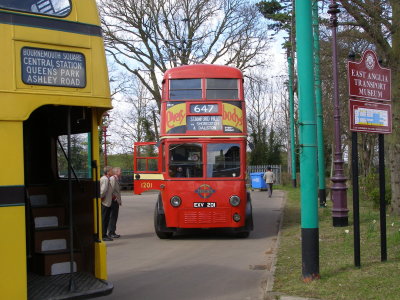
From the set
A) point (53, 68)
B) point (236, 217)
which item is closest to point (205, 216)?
point (236, 217)

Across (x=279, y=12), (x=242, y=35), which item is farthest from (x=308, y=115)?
(x=279, y=12)

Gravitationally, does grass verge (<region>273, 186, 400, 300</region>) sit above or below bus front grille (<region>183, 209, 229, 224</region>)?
below

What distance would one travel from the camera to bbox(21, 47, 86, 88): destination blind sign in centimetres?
554

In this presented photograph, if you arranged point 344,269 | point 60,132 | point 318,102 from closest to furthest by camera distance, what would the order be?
point 60,132 → point 344,269 → point 318,102

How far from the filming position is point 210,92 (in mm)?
13391

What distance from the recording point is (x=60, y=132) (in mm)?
7609

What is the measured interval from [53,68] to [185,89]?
788 cm

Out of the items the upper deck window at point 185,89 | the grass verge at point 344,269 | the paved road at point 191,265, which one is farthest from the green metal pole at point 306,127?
the upper deck window at point 185,89

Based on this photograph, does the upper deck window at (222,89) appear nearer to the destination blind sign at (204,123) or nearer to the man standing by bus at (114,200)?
the destination blind sign at (204,123)

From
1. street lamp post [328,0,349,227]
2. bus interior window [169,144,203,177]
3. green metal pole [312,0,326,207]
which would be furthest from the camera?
green metal pole [312,0,326,207]

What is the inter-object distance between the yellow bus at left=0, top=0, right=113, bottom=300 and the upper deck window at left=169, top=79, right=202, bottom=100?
6088 mm

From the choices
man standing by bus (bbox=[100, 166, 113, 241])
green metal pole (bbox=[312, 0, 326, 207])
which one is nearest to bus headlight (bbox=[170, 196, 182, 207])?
man standing by bus (bbox=[100, 166, 113, 241])

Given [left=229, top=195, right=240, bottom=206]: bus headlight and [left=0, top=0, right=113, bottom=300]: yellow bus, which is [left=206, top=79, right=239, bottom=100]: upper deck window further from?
[left=0, top=0, right=113, bottom=300]: yellow bus

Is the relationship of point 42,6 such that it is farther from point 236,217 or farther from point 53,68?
point 236,217
